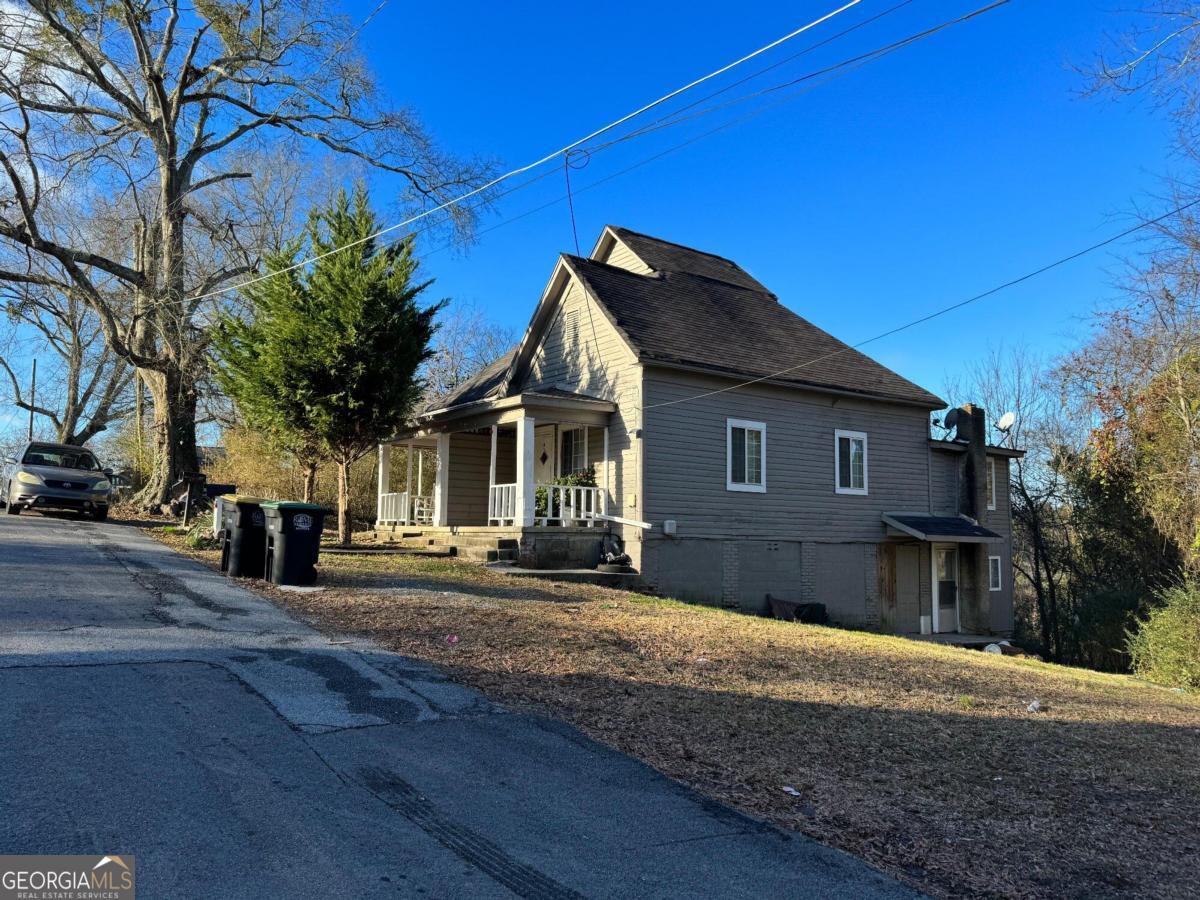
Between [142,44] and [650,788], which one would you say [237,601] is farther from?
[142,44]

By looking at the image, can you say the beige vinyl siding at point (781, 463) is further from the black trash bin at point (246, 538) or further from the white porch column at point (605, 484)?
the black trash bin at point (246, 538)

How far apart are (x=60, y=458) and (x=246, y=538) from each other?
12100mm

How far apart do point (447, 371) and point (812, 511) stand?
25712mm

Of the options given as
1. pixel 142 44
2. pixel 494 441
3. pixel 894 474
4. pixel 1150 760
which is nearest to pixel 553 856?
pixel 1150 760

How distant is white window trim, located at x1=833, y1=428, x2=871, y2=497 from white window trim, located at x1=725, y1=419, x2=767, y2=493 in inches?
98.7

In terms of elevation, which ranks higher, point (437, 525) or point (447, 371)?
point (447, 371)

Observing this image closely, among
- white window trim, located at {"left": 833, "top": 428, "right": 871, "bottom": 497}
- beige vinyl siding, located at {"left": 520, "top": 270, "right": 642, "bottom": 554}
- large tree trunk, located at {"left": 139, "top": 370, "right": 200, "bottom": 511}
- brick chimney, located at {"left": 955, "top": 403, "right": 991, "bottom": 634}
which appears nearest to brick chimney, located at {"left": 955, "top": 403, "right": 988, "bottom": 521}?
brick chimney, located at {"left": 955, "top": 403, "right": 991, "bottom": 634}

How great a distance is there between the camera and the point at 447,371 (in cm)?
4181

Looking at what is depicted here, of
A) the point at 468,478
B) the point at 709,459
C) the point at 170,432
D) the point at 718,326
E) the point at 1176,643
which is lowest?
the point at 1176,643

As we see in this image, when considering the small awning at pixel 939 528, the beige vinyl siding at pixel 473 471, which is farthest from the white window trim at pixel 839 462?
the beige vinyl siding at pixel 473 471

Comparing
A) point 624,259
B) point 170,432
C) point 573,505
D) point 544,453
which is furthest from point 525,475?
point 170,432

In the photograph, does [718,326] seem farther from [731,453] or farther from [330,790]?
[330,790]

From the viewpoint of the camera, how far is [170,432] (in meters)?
24.0

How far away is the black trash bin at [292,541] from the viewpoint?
11500 millimetres
